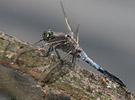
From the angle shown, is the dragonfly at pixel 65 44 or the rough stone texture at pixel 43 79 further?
the dragonfly at pixel 65 44

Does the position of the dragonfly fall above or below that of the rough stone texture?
above

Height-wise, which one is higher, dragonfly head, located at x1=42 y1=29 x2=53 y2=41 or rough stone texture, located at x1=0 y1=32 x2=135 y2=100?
dragonfly head, located at x1=42 y1=29 x2=53 y2=41

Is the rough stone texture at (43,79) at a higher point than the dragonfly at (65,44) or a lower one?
lower

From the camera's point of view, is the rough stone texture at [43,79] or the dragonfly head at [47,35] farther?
the dragonfly head at [47,35]

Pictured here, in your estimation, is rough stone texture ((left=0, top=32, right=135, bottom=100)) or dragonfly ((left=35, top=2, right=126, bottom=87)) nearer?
rough stone texture ((left=0, top=32, right=135, bottom=100))

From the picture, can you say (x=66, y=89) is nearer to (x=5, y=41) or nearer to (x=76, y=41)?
(x=76, y=41)

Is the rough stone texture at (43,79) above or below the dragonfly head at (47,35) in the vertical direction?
below

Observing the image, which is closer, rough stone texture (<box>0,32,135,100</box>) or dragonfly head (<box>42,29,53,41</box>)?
rough stone texture (<box>0,32,135,100</box>)

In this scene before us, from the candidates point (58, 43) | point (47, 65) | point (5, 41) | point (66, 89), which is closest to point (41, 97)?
point (66, 89)
